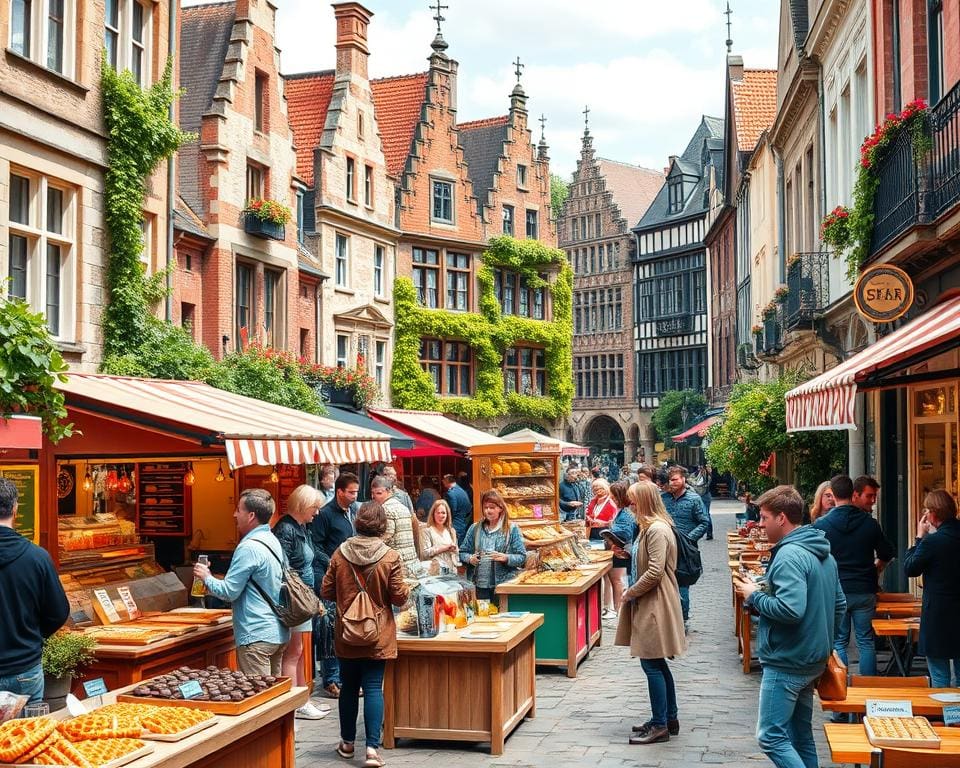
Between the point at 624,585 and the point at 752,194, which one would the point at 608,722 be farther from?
the point at 752,194

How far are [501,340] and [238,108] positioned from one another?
16503 millimetres

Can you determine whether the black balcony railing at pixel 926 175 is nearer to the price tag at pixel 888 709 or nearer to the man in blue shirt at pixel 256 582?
the price tag at pixel 888 709

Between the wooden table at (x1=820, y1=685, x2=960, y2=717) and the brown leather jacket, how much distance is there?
2.85 m

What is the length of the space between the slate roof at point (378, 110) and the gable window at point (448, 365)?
524 centimetres

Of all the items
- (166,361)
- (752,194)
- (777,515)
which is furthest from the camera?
(752,194)

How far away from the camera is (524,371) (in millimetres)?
39656

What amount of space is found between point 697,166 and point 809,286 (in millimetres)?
43028

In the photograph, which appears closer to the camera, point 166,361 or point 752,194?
point 166,361

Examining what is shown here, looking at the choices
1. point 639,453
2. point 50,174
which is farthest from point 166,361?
point 639,453

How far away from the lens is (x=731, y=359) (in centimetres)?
4709

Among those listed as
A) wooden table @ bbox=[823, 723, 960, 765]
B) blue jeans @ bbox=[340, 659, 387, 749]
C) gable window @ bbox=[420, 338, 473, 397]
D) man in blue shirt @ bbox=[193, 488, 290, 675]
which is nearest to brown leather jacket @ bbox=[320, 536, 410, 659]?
blue jeans @ bbox=[340, 659, 387, 749]

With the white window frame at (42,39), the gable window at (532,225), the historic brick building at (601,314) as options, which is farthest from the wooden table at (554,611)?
the historic brick building at (601,314)

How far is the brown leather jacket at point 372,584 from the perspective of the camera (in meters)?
7.96

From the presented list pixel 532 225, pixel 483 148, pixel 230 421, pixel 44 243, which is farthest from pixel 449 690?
pixel 483 148
